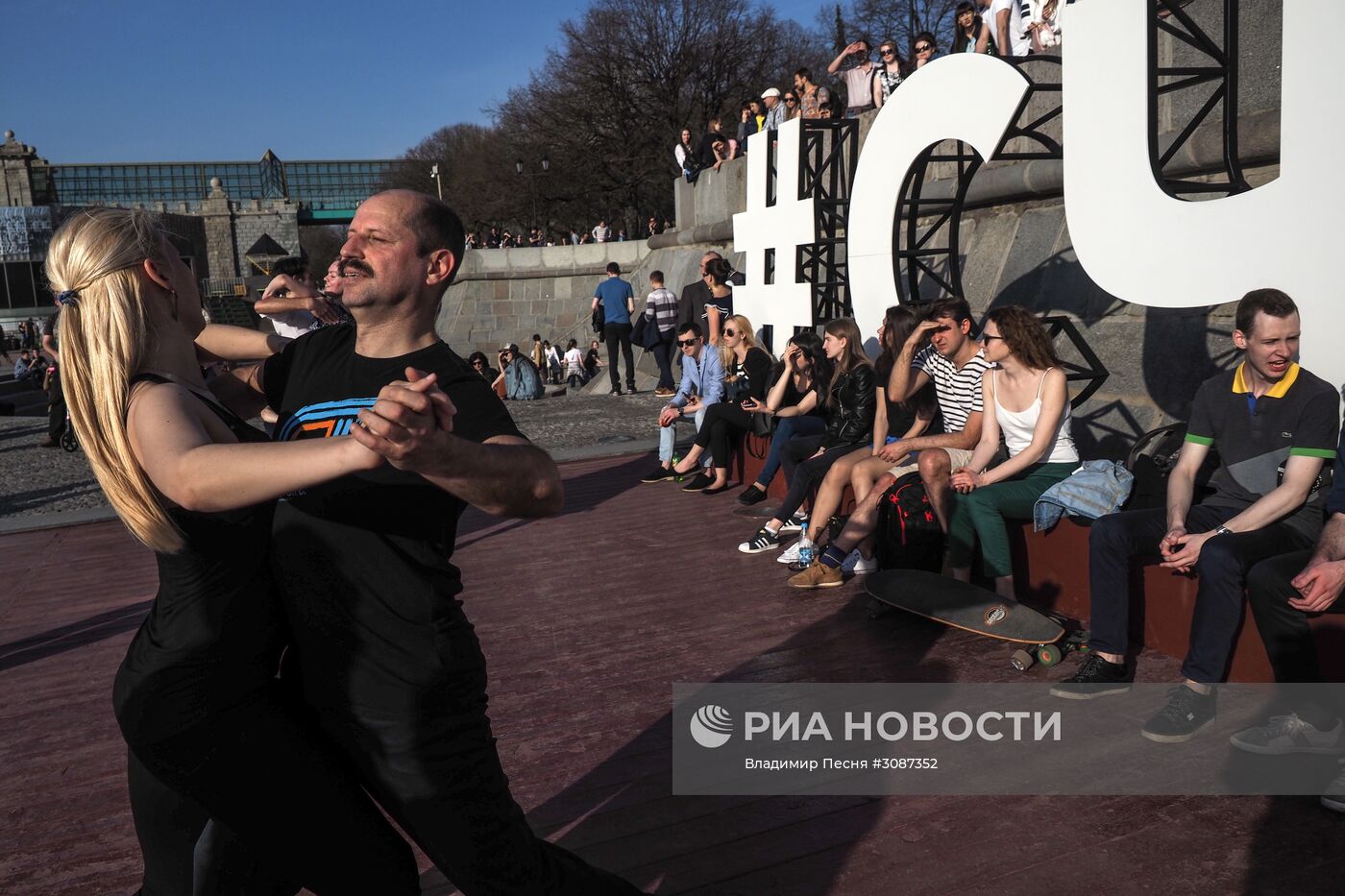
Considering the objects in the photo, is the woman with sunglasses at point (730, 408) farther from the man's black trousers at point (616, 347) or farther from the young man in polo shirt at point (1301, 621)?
the man's black trousers at point (616, 347)

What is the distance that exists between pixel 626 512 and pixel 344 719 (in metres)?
6.15

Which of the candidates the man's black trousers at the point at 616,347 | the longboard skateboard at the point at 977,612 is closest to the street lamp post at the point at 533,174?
the man's black trousers at the point at 616,347

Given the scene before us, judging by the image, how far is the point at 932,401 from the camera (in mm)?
6316

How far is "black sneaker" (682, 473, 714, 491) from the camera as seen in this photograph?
894cm

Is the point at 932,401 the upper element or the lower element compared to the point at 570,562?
upper

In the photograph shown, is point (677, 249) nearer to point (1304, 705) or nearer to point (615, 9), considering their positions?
point (1304, 705)

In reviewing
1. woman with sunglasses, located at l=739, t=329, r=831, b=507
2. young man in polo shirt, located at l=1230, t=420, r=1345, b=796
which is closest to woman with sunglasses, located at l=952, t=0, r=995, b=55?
woman with sunglasses, located at l=739, t=329, r=831, b=507

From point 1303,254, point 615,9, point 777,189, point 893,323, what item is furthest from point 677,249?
point 615,9

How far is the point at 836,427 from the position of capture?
7.02m

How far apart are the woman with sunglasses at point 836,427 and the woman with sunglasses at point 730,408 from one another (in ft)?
4.17

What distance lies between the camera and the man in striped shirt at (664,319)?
15430mm

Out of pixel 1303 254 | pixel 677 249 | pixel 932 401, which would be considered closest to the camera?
pixel 1303 254

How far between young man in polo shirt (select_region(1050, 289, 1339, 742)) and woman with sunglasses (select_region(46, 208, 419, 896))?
9.14ft

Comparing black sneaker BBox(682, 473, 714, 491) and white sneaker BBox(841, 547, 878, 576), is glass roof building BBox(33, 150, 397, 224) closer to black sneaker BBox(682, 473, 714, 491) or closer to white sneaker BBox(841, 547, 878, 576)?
black sneaker BBox(682, 473, 714, 491)
